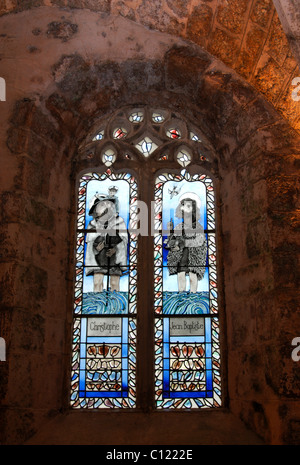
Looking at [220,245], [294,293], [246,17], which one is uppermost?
[246,17]

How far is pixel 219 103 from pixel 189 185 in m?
0.71

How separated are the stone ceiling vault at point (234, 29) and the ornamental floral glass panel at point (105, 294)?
124cm

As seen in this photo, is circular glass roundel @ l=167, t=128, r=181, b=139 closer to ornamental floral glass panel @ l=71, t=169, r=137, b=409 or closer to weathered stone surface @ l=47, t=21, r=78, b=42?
ornamental floral glass panel @ l=71, t=169, r=137, b=409

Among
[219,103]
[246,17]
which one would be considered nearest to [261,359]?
[219,103]

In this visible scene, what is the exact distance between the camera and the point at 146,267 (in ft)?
14.5

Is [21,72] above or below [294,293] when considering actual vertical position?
above

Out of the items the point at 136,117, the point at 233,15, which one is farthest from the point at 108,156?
the point at 233,15

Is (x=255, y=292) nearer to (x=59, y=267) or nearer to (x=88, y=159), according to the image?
(x=59, y=267)

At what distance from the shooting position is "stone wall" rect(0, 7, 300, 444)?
371 centimetres

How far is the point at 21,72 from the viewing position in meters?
4.41

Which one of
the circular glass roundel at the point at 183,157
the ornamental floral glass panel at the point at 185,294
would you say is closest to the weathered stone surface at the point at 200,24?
the circular glass roundel at the point at 183,157

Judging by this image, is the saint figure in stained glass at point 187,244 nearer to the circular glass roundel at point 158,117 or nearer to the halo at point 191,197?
the halo at point 191,197

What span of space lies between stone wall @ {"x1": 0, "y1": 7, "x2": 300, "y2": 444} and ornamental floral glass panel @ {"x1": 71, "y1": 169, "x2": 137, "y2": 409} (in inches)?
4.5
